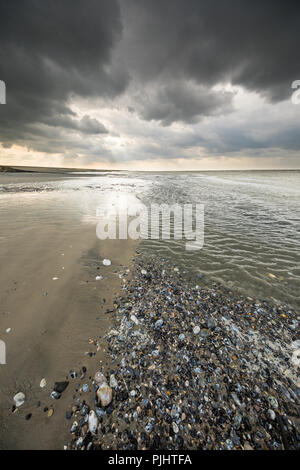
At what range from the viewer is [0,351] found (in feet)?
10.2

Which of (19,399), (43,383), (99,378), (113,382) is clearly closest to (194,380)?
(113,382)

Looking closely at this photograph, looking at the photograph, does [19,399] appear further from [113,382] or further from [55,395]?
[113,382]

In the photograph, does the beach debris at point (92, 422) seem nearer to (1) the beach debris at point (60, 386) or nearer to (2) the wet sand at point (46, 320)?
(2) the wet sand at point (46, 320)

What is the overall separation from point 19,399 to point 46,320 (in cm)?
141

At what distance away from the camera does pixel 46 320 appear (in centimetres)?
371

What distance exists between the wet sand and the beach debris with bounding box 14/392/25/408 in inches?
1.8

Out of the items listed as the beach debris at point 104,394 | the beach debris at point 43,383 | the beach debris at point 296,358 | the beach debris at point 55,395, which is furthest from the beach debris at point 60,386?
the beach debris at point 296,358

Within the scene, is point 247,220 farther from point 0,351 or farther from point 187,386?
point 0,351

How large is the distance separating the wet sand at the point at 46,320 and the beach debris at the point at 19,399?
0.05 m

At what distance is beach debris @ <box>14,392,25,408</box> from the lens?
7.97 feet

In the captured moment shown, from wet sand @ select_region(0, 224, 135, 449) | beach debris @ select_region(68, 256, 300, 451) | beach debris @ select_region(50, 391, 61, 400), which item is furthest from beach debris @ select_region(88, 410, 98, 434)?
beach debris @ select_region(50, 391, 61, 400)

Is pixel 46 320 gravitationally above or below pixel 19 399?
above
